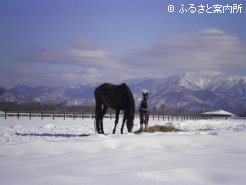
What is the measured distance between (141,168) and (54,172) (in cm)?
130

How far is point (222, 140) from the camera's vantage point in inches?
399

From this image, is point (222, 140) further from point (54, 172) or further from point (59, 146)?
point (54, 172)

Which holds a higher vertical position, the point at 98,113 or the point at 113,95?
the point at 113,95

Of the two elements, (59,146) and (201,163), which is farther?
(59,146)

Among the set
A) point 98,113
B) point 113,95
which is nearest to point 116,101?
point 113,95

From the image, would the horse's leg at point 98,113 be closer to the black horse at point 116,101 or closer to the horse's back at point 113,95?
the black horse at point 116,101

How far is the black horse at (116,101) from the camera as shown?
16.6 m

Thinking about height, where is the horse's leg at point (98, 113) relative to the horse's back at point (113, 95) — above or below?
below

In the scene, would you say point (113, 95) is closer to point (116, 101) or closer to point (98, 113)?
point (116, 101)

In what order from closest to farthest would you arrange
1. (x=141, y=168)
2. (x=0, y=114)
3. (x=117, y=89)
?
1. (x=141, y=168)
2. (x=117, y=89)
3. (x=0, y=114)

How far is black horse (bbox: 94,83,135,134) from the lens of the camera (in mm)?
16562

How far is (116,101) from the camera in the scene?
16.8 metres

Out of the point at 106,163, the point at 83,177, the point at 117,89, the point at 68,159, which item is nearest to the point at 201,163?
the point at 106,163

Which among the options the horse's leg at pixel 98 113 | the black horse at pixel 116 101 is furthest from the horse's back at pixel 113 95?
the horse's leg at pixel 98 113
